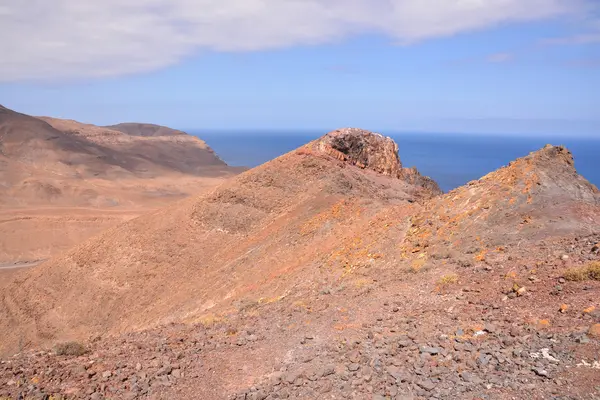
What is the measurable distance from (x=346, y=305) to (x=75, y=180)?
210 feet

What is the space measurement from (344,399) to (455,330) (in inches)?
97.9

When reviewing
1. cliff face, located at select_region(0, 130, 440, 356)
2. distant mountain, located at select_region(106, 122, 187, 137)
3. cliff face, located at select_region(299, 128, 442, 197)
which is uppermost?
distant mountain, located at select_region(106, 122, 187, 137)

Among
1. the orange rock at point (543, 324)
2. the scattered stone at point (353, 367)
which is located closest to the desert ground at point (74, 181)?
the scattered stone at point (353, 367)

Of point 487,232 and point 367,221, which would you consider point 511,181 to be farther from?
point 367,221

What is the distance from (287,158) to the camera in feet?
84.6

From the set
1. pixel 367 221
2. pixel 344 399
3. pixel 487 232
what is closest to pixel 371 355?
pixel 344 399

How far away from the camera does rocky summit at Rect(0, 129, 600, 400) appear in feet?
22.4

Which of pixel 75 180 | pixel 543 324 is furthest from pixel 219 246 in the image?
pixel 75 180

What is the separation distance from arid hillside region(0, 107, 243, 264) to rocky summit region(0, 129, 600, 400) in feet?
66.6

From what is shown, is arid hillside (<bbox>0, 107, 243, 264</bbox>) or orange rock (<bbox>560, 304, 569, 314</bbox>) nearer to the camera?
orange rock (<bbox>560, 304, 569, 314</bbox>)

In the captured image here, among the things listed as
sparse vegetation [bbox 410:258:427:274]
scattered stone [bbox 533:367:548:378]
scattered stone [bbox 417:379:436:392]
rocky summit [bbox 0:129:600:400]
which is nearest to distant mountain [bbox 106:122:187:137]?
rocky summit [bbox 0:129:600:400]

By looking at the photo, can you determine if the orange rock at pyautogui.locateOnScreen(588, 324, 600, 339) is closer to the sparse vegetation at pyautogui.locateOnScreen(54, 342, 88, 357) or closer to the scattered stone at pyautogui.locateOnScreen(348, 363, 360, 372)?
the scattered stone at pyautogui.locateOnScreen(348, 363, 360, 372)

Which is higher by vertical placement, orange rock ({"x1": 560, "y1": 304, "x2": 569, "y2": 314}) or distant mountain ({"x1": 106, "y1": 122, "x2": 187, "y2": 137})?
distant mountain ({"x1": 106, "y1": 122, "x2": 187, "y2": 137})

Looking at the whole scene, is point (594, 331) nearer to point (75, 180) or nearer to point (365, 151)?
point (365, 151)
